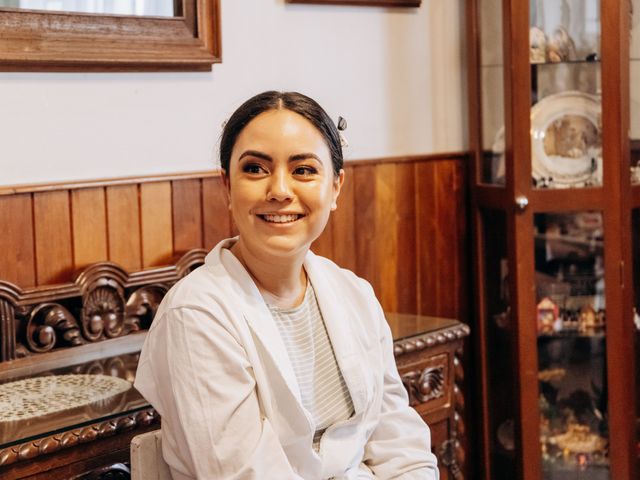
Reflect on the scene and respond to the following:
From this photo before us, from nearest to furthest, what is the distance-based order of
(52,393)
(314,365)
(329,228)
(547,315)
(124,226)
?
(314,365), (52,393), (124,226), (329,228), (547,315)

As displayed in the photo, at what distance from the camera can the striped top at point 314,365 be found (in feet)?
5.48

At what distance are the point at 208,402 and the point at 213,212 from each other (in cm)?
106

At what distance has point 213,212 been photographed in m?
2.51

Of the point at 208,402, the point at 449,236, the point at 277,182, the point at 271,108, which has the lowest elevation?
the point at 208,402

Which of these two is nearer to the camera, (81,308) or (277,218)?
(277,218)

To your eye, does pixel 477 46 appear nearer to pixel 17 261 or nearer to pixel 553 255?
pixel 553 255

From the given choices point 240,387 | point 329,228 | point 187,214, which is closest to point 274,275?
point 240,387

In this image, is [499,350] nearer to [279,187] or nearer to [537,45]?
[537,45]

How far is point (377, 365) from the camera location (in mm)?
1774

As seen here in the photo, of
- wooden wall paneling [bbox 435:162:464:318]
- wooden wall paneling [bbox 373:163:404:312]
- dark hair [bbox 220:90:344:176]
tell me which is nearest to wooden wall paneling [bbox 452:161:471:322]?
wooden wall paneling [bbox 435:162:464:318]

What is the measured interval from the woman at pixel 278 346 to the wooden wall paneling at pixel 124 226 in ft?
1.98

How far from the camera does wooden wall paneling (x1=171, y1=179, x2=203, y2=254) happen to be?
2.42m

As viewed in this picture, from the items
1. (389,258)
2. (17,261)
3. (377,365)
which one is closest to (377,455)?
(377,365)

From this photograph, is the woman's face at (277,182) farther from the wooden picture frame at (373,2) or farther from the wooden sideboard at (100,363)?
the wooden picture frame at (373,2)
